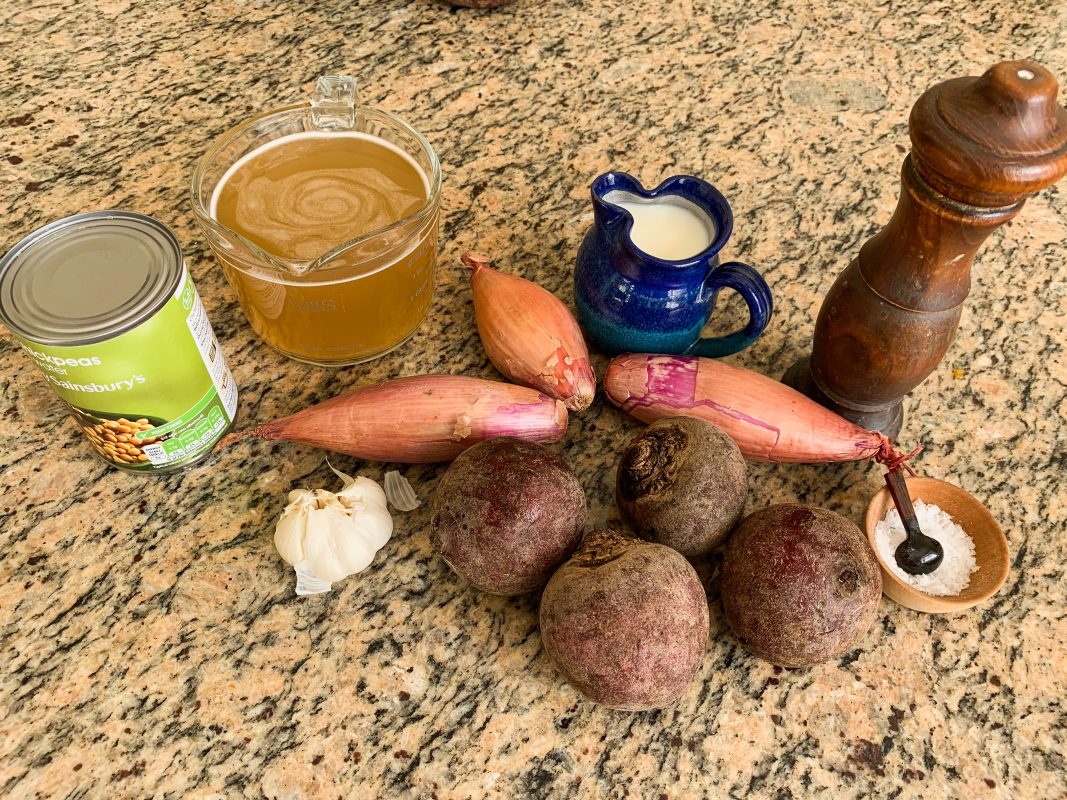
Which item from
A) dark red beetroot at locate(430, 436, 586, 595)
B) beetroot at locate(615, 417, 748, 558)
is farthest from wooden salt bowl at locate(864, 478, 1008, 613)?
dark red beetroot at locate(430, 436, 586, 595)

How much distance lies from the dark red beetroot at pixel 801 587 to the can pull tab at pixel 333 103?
0.61 m

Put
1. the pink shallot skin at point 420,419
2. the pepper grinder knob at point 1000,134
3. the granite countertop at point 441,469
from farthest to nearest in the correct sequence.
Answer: the pink shallot skin at point 420,419
the granite countertop at point 441,469
the pepper grinder knob at point 1000,134

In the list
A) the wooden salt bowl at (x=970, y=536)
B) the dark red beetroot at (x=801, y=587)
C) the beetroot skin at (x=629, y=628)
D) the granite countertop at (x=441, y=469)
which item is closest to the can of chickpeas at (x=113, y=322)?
the granite countertop at (x=441, y=469)

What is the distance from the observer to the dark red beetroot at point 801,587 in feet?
2.15

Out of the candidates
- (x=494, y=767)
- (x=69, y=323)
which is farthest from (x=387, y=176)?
(x=494, y=767)

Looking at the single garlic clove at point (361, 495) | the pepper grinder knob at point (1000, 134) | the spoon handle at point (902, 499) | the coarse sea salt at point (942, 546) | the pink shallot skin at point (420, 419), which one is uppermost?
the pepper grinder knob at point (1000, 134)

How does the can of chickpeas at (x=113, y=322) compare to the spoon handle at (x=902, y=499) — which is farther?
the spoon handle at (x=902, y=499)

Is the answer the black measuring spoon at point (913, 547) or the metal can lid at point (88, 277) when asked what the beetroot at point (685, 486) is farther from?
the metal can lid at point (88, 277)

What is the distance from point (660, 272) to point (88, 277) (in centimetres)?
50

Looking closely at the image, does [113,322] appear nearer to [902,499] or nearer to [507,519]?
[507,519]

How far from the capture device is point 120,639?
0.72 metres

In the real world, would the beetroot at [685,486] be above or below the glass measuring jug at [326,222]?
below

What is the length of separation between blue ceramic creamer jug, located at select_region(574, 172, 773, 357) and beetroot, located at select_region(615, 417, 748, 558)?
0.14m

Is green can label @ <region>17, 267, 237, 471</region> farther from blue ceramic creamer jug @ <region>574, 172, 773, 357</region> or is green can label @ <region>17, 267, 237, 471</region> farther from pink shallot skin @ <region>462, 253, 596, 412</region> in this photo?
blue ceramic creamer jug @ <region>574, 172, 773, 357</region>
